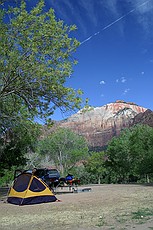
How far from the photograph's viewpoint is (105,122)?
9194 centimetres

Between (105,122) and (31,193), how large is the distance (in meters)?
81.3

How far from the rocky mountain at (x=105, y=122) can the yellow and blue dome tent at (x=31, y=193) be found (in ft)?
233

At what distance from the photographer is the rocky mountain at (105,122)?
86.2 metres

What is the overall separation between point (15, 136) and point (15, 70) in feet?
21.0

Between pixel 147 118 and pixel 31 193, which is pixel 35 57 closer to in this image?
pixel 31 193

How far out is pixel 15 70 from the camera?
11430 millimetres

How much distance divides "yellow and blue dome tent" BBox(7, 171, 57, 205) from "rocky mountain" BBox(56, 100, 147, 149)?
71.0m

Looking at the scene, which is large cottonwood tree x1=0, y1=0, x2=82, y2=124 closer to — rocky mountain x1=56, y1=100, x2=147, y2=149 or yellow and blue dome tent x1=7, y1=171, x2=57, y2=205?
yellow and blue dome tent x1=7, y1=171, x2=57, y2=205

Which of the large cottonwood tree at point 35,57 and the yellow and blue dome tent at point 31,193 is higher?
the large cottonwood tree at point 35,57

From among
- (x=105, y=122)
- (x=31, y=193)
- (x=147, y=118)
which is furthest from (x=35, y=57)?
(x=105, y=122)

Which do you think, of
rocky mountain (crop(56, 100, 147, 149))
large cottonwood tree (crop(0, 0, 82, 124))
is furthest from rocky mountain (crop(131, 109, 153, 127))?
large cottonwood tree (crop(0, 0, 82, 124))

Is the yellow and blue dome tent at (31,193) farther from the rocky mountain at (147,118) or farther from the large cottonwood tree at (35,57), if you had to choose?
the rocky mountain at (147,118)

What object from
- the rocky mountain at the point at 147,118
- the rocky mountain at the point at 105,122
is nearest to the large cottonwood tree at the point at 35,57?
the rocky mountain at the point at 147,118

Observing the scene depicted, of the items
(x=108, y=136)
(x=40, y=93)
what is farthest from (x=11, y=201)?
(x=108, y=136)
